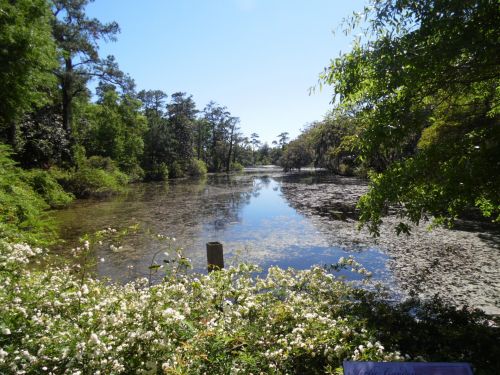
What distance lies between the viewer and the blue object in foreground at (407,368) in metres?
1.87

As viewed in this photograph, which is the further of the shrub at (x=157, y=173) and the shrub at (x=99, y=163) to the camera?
the shrub at (x=157, y=173)

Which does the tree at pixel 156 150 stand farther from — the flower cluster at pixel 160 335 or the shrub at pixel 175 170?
the flower cluster at pixel 160 335

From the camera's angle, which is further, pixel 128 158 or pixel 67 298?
pixel 128 158

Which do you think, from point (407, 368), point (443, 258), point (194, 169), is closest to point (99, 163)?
point (443, 258)

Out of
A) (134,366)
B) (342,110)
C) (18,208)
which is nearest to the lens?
(134,366)

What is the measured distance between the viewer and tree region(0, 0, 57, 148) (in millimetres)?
9477

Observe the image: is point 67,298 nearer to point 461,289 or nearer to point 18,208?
point 18,208

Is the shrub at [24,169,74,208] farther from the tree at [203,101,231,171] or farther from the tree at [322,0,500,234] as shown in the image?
the tree at [203,101,231,171]

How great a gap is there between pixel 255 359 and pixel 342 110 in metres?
3.32

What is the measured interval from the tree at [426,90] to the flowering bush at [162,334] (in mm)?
1725

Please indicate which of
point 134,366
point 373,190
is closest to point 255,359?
point 134,366

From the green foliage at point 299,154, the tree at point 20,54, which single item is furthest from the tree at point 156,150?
the tree at point 20,54

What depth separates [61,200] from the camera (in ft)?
48.0

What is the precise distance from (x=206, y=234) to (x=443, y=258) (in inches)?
277
